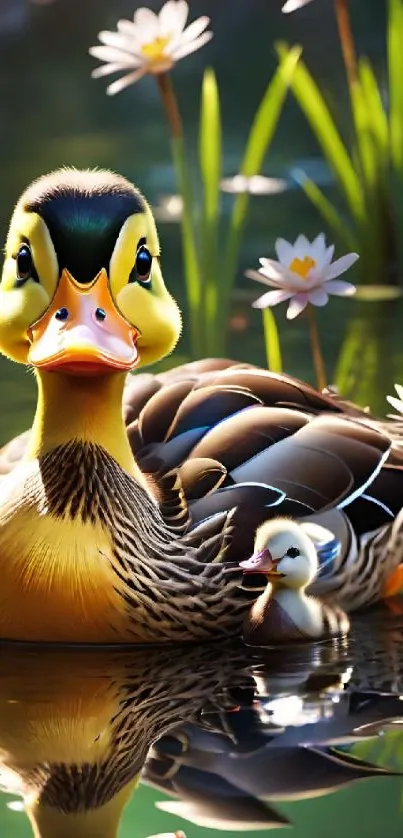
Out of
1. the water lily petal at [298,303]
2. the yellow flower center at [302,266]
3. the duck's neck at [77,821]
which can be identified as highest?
the yellow flower center at [302,266]

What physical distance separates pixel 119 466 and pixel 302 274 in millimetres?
711

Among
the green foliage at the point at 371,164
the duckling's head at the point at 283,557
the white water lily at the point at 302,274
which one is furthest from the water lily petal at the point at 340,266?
the green foliage at the point at 371,164

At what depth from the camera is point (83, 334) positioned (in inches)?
82.1

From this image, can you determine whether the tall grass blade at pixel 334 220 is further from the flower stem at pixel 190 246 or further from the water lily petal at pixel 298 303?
the water lily petal at pixel 298 303

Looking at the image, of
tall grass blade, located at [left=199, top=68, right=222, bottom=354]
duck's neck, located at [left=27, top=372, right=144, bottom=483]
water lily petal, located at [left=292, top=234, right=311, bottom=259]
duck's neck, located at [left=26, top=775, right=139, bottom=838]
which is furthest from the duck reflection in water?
tall grass blade, located at [left=199, top=68, right=222, bottom=354]

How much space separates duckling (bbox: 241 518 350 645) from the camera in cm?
224

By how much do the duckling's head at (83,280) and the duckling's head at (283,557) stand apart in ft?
0.93

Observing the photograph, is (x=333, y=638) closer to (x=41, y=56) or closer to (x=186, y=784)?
Result: (x=186, y=784)

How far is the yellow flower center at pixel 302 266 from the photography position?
9.41 feet

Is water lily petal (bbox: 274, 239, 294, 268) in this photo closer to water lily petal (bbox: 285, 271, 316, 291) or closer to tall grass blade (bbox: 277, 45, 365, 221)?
water lily petal (bbox: 285, 271, 316, 291)

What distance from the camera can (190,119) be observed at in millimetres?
5762

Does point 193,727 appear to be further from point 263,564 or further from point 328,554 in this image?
point 328,554

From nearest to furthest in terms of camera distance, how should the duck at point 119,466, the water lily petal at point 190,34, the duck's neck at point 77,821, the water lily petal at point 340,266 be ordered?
the duck's neck at point 77,821
the duck at point 119,466
the water lily petal at point 340,266
the water lily petal at point 190,34

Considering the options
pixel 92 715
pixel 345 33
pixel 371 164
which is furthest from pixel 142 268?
pixel 371 164
